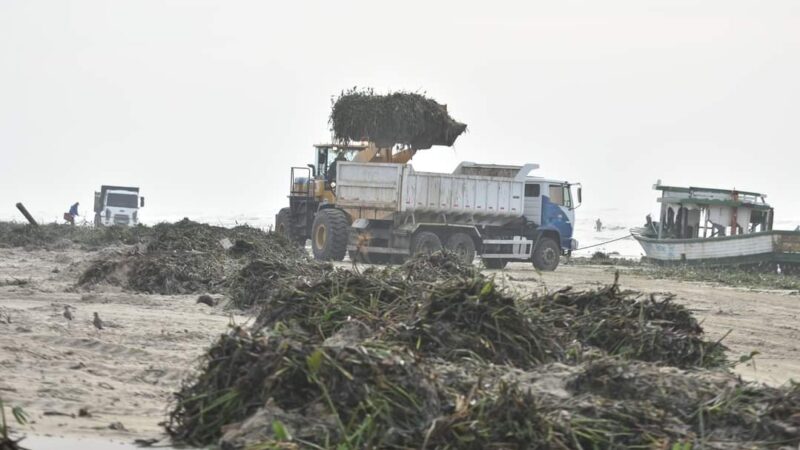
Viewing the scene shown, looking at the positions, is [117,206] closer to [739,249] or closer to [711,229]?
[711,229]

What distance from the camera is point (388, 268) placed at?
30.0 ft

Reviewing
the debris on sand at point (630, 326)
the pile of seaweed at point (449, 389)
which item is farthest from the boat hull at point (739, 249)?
the pile of seaweed at point (449, 389)

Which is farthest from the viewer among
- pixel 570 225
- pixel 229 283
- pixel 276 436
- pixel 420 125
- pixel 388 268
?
pixel 570 225

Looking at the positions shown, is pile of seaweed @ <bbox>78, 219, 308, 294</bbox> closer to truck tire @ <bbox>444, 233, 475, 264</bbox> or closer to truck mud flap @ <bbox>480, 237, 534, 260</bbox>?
truck tire @ <bbox>444, 233, 475, 264</bbox>

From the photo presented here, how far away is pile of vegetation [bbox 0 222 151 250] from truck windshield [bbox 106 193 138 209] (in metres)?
23.2

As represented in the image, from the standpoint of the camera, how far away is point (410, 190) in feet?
87.9

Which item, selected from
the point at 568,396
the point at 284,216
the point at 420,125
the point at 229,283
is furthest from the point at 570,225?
the point at 568,396

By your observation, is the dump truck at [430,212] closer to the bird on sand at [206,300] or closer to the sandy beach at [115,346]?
the sandy beach at [115,346]

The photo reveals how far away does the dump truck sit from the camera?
26891 millimetres

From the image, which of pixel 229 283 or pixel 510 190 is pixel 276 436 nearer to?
pixel 229 283

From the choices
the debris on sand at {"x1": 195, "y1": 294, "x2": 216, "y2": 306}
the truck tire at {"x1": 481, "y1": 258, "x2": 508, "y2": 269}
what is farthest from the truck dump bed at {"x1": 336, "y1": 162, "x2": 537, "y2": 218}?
the debris on sand at {"x1": 195, "y1": 294, "x2": 216, "y2": 306}

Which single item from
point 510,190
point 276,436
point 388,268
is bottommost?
point 276,436

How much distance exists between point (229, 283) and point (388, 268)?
6.59 meters

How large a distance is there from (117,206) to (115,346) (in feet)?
155
